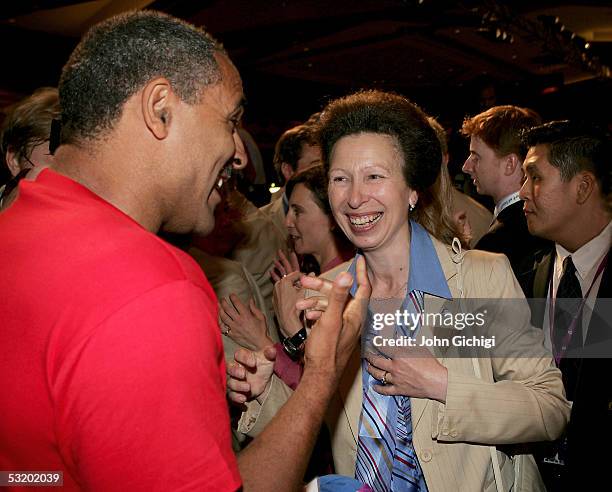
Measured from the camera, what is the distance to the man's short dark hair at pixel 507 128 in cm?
355

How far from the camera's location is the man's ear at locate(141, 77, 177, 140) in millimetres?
950

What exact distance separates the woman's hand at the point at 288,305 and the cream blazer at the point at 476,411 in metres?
0.31

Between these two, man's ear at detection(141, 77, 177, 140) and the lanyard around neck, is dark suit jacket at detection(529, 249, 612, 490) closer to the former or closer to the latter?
the lanyard around neck

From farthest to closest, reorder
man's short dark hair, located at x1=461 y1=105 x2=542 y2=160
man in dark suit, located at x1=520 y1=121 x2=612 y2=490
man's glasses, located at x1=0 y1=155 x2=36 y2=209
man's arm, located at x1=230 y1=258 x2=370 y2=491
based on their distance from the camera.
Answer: man's short dark hair, located at x1=461 y1=105 x2=542 y2=160, man in dark suit, located at x1=520 y1=121 x2=612 y2=490, man's glasses, located at x1=0 y1=155 x2=36 y2=209, man's arm, located at x1=230 y1=258 x2=370 y2=491

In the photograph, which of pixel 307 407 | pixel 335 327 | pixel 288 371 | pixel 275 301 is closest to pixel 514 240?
pixel 275 301

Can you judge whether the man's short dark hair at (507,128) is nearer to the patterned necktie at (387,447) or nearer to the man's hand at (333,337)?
the patterned necktie at (387,447)

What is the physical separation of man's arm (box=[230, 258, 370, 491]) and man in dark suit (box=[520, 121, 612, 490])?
1.48 metres

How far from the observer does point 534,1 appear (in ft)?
23.9

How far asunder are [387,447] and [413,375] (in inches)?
10.2

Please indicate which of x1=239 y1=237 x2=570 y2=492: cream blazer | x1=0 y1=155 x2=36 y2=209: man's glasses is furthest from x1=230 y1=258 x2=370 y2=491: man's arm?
x1=0 y1=155 x2=36 y2=209: man's glasses

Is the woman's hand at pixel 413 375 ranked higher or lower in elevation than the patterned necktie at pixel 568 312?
lower

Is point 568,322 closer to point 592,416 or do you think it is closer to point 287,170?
point 592,416

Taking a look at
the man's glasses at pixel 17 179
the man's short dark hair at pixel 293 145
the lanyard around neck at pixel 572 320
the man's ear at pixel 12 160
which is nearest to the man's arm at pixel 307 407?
the man's glasses at pixel 17 179

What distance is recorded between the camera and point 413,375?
5.31 feet
